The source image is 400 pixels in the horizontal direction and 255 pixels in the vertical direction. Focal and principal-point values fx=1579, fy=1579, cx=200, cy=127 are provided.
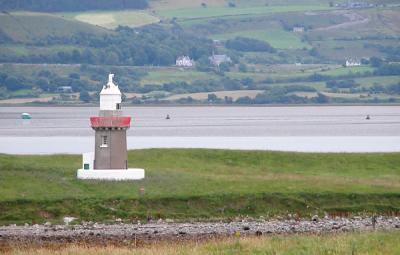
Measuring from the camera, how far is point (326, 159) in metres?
64.9

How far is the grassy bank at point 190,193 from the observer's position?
2088 inches

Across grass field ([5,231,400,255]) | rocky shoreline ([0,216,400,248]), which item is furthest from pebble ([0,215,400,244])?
grass field ([5,231,400,255])

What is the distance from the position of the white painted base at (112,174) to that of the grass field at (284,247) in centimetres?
1509

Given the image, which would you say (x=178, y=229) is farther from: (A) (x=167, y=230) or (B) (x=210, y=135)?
(B) (x=210, y=135)

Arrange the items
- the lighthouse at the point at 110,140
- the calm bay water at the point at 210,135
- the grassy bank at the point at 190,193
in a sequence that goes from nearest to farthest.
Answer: the grassy bank at the point at 190,193, the lighthouse at the point at 110,140, the calm bay water at the point at 210,135

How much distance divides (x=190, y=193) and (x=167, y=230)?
4.99 meters

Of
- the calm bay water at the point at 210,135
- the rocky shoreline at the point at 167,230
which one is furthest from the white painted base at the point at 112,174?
the calm bay water at the point at 210,135

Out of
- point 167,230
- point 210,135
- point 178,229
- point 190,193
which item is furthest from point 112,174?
point 210,135

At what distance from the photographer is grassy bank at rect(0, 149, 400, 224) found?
5303 cm

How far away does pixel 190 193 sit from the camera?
54.6 metres

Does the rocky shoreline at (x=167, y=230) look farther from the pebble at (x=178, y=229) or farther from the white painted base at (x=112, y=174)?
the white painted base at (x=112, y=174)

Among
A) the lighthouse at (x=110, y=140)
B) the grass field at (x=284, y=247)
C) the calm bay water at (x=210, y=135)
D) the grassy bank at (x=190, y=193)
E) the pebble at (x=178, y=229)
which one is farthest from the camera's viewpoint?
the calm bay water at (x=210, y=135)

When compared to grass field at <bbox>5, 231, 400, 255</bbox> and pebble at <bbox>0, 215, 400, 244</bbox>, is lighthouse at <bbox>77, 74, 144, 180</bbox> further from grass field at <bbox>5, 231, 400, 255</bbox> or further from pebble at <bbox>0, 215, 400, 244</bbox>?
grass field at <bbox>5, 231, 400, 255</bbox>

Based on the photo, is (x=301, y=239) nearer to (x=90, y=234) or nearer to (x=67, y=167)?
(x=90, y=234)
